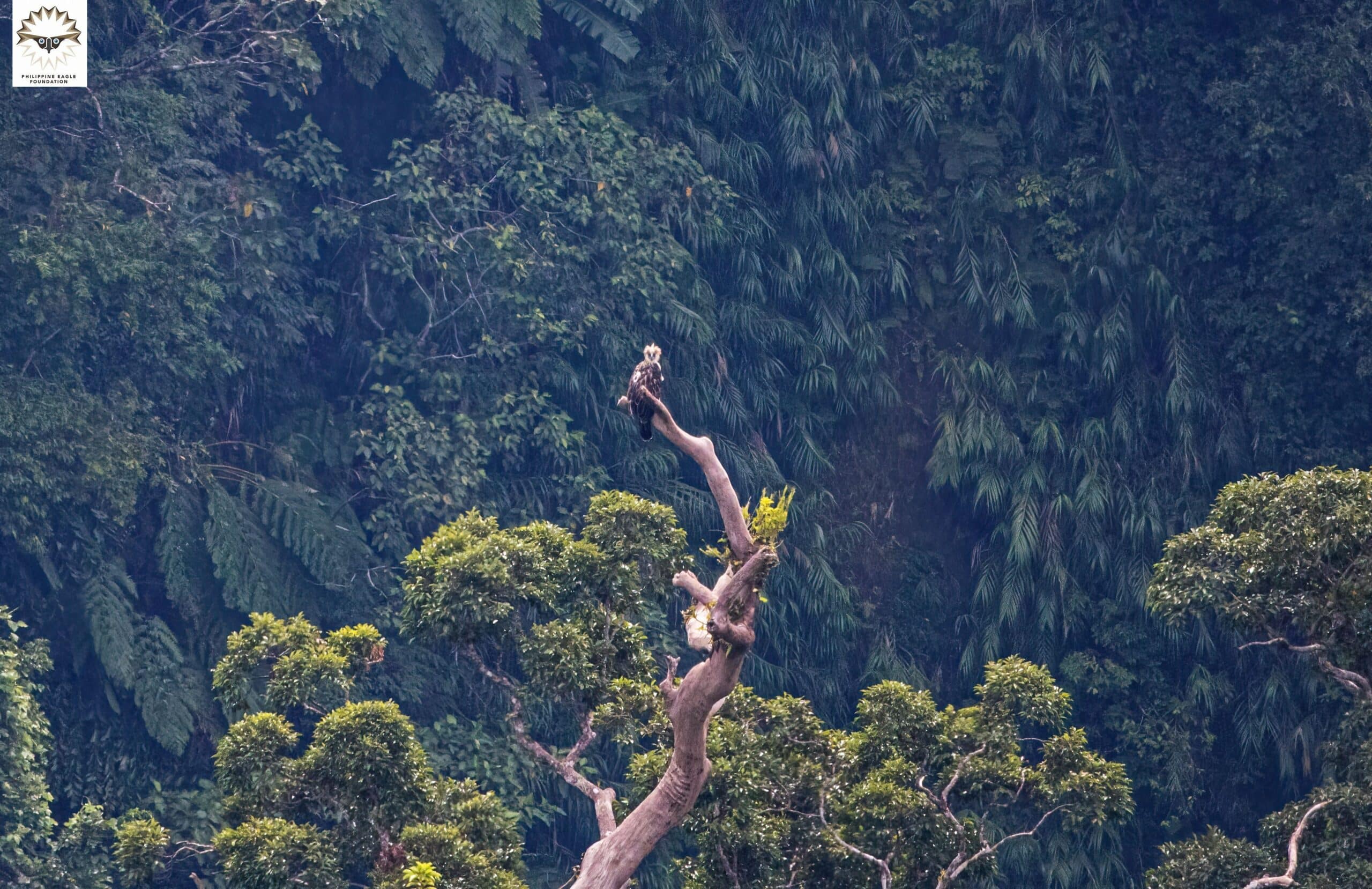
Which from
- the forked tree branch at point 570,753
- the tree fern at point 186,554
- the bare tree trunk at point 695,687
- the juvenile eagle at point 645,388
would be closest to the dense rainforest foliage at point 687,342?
the tree fern at point 186,554

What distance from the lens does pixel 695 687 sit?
6.09 metres

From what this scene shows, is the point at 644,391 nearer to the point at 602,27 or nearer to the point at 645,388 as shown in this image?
the point at 645,388

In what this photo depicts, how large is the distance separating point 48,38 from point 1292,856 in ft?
29.5

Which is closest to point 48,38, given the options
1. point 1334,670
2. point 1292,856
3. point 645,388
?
point 645,388

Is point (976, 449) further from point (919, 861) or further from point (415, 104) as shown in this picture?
point (919, 861)

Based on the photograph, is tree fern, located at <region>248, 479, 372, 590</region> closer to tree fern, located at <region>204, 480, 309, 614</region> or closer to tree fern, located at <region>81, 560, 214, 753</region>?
tree fern, located at <region>204, 480, 309, 614</region>

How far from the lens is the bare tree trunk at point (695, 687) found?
5738 mm

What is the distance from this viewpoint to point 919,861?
7.06 metres

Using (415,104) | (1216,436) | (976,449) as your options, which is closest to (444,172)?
(415,104)

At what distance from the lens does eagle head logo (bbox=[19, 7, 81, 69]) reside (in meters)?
10.3

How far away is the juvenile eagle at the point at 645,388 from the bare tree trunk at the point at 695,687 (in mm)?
158

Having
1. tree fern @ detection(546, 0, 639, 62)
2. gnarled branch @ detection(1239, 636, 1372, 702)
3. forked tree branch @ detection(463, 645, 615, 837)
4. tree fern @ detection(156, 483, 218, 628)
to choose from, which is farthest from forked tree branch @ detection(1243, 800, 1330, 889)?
tree fern @ detection(546, 0, 639, 62)

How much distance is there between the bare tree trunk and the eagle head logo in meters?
6.33

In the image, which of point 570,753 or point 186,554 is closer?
point 570,753
